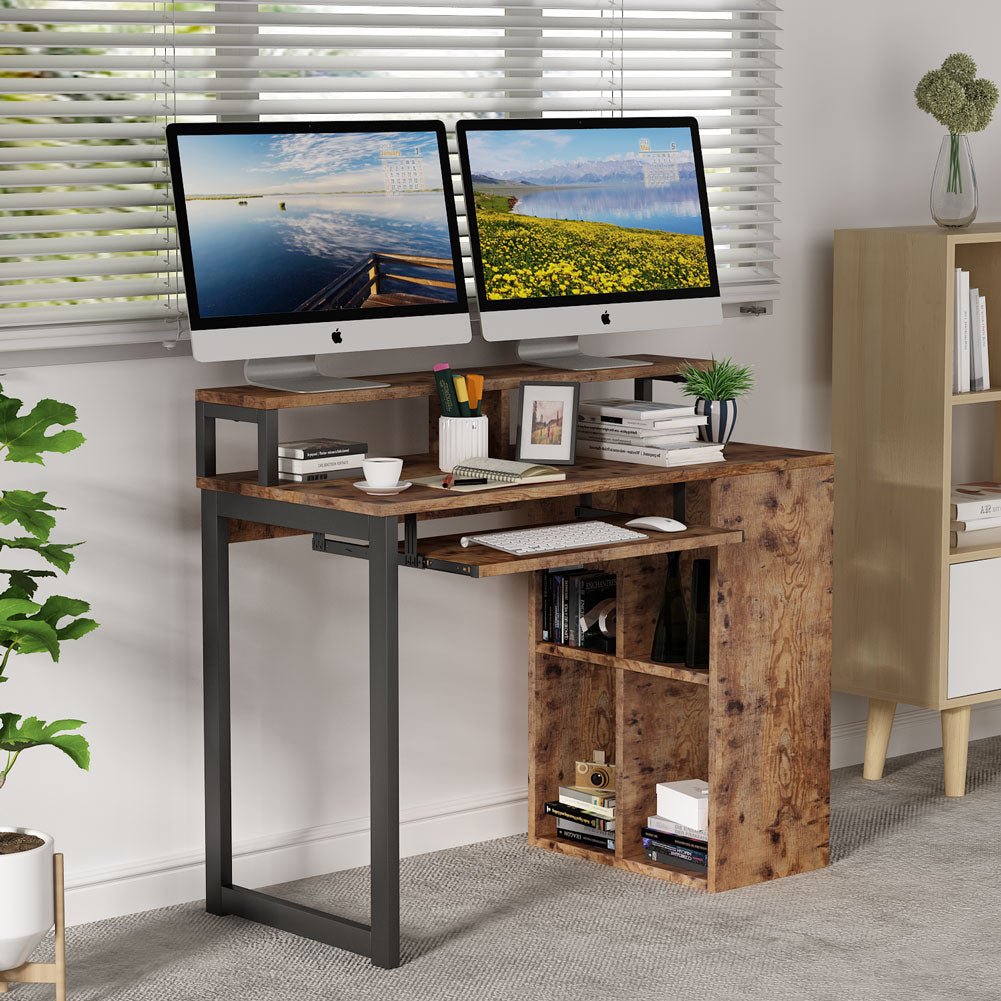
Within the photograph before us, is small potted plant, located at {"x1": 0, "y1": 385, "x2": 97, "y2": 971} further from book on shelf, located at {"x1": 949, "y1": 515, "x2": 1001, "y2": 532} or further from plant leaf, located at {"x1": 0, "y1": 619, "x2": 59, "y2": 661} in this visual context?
book on shelf, located at {"x1": 949, "y1": 515, "x2": 1001, "y2": 532}

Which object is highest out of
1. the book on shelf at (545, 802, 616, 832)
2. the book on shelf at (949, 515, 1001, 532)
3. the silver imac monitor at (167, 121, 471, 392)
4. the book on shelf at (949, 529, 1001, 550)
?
the silver imac monitor at (167, 121, 471, 392)

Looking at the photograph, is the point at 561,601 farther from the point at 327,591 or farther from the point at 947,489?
the point at 947,489

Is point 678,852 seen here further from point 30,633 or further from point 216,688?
point 30,633

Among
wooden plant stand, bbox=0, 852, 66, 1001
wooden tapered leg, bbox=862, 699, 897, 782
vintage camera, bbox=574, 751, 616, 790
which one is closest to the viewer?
wooden plant stand, bbox=0, 852, 66, 1001

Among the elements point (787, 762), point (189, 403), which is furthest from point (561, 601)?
point (189, 403)

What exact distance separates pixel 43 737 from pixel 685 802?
129 centimetres

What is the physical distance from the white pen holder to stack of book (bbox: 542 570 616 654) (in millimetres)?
514

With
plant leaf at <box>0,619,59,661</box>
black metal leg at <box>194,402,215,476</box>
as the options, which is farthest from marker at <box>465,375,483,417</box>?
plant leaf at <box>0,619,59,661</box>

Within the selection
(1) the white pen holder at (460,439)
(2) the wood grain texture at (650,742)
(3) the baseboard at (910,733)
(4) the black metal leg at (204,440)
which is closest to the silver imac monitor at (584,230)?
(1) the white pen holder at (460,439)

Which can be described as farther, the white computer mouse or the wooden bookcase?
the wooden bookcase

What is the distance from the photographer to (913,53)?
4.21 m

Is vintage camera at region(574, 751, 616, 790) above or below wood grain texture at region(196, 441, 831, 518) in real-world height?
below

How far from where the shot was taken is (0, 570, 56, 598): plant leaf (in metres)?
2.77

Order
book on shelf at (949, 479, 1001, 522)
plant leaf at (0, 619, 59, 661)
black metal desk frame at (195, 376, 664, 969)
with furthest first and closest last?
1. book on shelf at (949, 479, 1001, 522)
2. black metal desk frame at (195, 376, 664, 969)
3. plant leaf at (0, 619, 59, 661)
